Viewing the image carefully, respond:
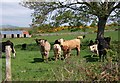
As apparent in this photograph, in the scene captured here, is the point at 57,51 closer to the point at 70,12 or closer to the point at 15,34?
the point at 70,12

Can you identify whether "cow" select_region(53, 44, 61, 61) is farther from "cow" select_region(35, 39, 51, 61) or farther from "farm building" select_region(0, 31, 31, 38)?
"farm building" select_region(0, 31, 31, 38)

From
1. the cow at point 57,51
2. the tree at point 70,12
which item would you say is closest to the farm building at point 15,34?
the tree at point 70,12

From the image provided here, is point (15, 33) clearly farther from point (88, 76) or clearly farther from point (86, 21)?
point (88, 76)

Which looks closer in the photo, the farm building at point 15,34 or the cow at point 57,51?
the cow at point 57,51

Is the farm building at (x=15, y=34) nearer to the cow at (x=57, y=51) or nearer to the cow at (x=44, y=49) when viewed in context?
the cow at (x=44, y=49)

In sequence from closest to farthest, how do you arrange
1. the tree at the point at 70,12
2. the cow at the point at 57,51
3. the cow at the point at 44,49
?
the cow at the point at 57,51
the cow at the point at 44,49
the tree at the point at 70,12

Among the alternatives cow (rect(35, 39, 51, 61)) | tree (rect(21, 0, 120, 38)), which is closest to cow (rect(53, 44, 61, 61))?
cow (rect(35, 39, 51, 61))

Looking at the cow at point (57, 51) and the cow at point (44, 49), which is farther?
the cow at point (44, 49)

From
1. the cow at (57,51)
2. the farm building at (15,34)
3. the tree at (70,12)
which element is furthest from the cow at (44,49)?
the farm building at (15,34)

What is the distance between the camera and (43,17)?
1099 inches

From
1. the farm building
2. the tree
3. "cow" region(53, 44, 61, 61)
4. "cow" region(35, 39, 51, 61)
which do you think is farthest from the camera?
the farm building

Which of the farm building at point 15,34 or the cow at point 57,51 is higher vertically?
the cow at point 57,51

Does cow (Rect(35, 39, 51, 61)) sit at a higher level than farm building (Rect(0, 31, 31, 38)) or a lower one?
higher

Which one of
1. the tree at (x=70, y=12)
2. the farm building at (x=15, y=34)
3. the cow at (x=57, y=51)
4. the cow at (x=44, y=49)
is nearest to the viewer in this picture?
the cow at (x=57, y=51)
